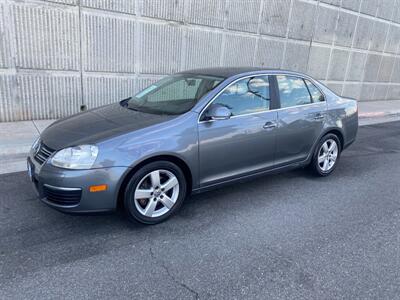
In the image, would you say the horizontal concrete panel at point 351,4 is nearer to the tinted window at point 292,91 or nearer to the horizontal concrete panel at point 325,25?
the horizontal concrete panel at point 325,25

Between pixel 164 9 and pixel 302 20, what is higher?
pixel 302 20

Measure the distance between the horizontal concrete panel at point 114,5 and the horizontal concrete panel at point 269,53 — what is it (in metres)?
4.38

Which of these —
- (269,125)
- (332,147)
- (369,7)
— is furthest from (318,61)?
(269,125)

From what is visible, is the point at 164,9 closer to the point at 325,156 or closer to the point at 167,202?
the point at 325,156

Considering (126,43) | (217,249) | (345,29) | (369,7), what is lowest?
(217,249)

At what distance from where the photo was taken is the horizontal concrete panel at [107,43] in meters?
6.94

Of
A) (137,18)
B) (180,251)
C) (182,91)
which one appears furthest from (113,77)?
(180,251)

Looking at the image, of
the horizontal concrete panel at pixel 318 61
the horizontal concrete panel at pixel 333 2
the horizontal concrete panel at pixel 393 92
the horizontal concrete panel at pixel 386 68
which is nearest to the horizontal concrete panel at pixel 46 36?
the horizontal concrete panel at pixel 318 61

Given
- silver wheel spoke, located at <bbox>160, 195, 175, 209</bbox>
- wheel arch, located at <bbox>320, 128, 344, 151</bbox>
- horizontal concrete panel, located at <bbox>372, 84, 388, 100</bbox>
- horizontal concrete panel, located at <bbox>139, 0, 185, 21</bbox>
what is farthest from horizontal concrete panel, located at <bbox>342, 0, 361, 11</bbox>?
silver wheel spoke, located at <bbox>160, 195, 175, 209</bbox>

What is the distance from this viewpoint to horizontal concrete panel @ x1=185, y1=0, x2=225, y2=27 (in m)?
8.27

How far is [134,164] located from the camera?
10.3 feet

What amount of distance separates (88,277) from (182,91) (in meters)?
2.37

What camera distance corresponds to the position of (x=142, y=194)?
329 cm

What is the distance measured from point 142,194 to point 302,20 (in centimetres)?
1020
